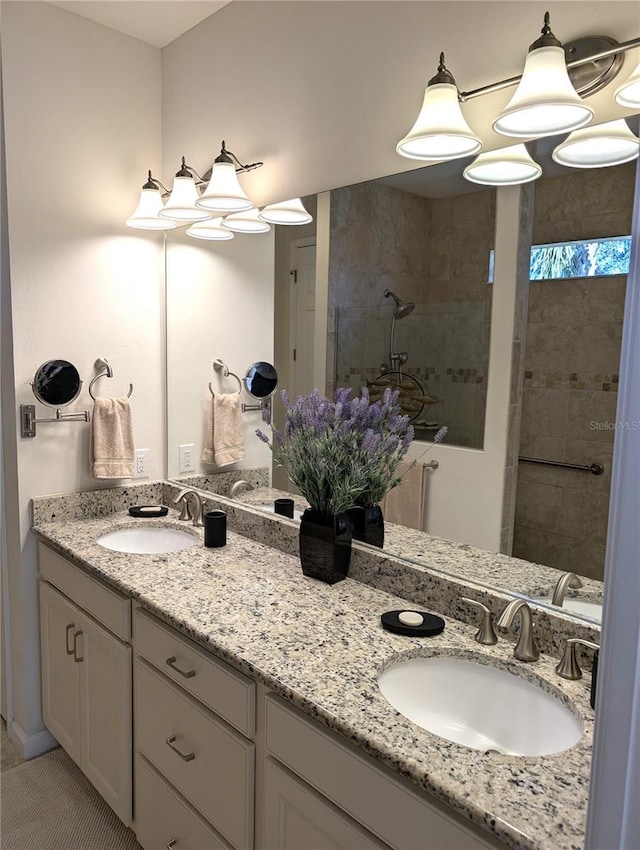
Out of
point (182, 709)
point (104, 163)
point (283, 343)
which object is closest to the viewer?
point (182, 709)

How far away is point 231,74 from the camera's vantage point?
2234 mm

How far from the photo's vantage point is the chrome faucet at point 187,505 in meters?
2.34

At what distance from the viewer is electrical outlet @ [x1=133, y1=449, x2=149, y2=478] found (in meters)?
2.58

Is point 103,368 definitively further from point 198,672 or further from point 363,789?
point 363,789

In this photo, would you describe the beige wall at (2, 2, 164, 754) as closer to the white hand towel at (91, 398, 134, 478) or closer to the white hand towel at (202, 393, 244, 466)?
the white hand towel at (91, 398, 134, 478)

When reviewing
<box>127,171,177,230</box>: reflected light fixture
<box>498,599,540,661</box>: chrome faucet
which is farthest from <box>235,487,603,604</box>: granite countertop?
<box>127,171,177,230</box>: reflected light fixture

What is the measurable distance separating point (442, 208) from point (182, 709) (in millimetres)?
1409

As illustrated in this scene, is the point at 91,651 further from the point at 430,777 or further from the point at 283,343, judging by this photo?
the point at 430,777

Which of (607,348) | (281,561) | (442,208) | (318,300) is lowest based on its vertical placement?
(281,561)

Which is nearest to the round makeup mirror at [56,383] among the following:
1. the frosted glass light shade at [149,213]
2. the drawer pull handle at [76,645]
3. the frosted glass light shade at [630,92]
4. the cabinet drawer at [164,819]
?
the frosted glass light shade at [149,213]

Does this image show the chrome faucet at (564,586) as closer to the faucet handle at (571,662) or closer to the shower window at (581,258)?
the faucet handle at (571,662)

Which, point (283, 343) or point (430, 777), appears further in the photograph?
point (283, 343)

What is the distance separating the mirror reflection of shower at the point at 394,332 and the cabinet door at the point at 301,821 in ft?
3.27

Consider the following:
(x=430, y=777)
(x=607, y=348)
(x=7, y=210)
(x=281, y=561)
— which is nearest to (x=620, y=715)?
(x=430, y=777)
